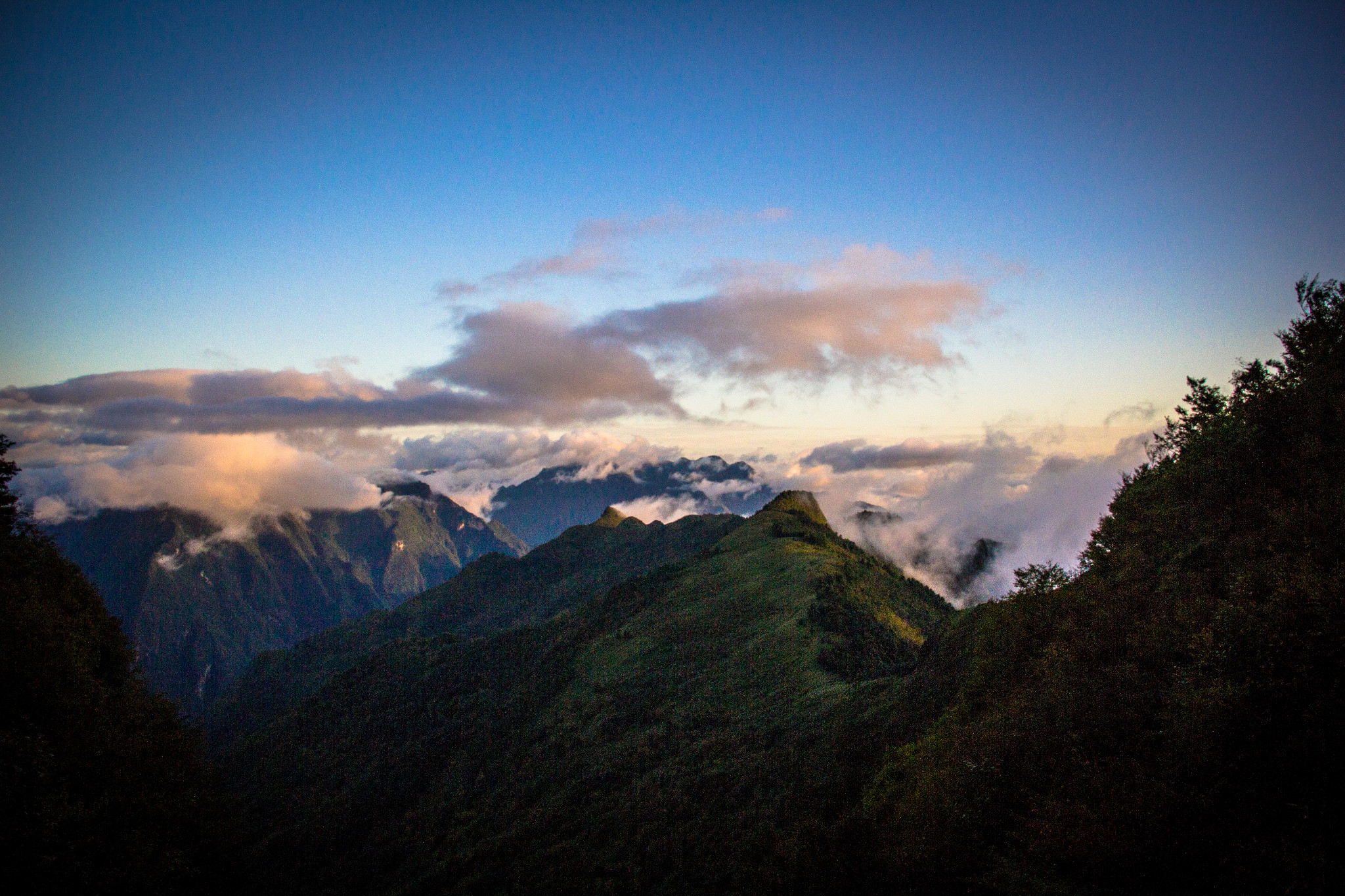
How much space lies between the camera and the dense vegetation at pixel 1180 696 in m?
26.1

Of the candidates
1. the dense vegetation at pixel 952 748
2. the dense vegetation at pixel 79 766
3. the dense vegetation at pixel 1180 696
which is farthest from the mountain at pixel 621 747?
the dense vegetation at pixel 79 766

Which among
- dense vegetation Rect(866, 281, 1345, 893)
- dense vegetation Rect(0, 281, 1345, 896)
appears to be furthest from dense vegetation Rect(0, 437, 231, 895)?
dense vegetation Rect(866, 281, 1345, 893)

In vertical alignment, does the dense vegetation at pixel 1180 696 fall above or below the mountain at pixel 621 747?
above

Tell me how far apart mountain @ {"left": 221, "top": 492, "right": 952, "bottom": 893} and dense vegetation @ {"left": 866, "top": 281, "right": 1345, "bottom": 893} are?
59.2 feet

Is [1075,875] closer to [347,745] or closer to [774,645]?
[774,645]

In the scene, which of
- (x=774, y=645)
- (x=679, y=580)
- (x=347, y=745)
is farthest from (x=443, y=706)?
(x=774, y=645)

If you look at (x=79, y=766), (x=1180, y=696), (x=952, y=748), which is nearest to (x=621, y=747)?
(x=952, y=748)

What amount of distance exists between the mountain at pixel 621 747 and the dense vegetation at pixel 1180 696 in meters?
18.0

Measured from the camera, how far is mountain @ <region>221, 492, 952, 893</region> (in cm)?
7200

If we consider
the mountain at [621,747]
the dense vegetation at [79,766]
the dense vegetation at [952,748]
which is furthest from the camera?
the mountain at [621,747]

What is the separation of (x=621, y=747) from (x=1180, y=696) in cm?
9652

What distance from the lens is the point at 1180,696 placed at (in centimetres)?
3178

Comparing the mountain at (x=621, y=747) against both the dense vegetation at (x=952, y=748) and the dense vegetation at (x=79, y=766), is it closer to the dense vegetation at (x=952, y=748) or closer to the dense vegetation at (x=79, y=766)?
the dense vegetation at (x=952, y=748)

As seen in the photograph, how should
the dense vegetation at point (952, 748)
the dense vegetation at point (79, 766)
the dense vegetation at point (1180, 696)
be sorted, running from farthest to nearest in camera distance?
the dense vegetation at point (79, 766) → the dense vegetation at point (952, 748) → the dense vegetation at point (1180, 696)
